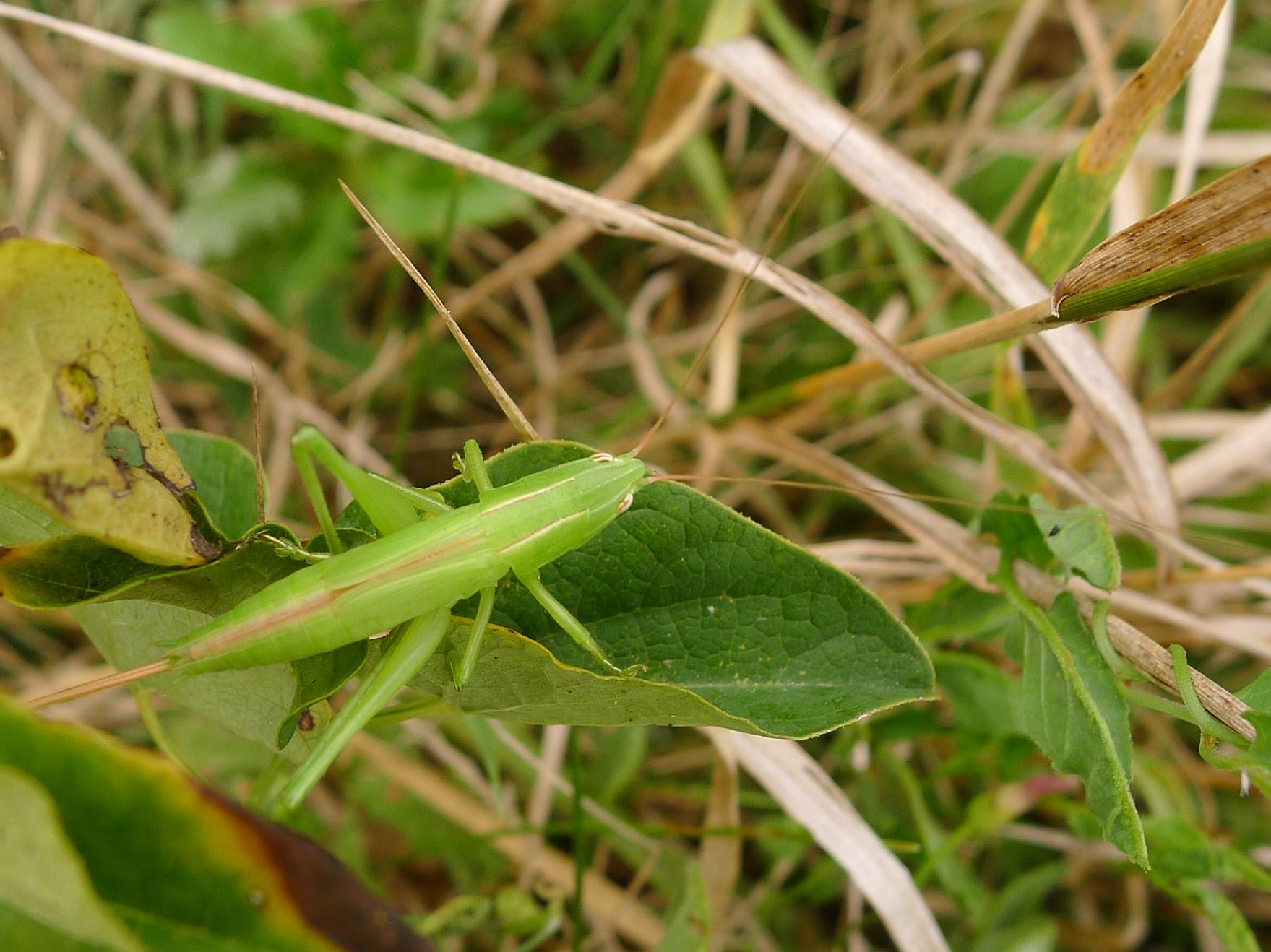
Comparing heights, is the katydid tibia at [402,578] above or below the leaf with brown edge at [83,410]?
below

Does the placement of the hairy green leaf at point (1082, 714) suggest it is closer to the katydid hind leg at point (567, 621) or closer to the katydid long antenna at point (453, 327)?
the katydid hind leg at point (567, 621)

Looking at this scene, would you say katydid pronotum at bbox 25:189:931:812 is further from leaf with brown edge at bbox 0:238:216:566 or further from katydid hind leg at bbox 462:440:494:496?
leaf with brown edge at bbox 0:238:216:566

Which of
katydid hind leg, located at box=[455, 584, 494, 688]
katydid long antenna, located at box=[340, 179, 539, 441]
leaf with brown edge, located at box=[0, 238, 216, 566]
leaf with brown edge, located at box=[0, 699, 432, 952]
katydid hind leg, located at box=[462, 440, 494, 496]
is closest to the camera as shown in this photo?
leaf with brown edge, located at box=[0, 699, 432, 952]

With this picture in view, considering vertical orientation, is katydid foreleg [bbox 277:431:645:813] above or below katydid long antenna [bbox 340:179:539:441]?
below

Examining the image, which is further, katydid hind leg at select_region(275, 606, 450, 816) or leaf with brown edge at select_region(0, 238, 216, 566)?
katydid hind leg at select_region(275, 606, 450, 816)

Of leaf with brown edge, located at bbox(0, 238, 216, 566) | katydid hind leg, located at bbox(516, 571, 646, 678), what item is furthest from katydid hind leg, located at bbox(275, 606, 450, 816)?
leaf with brown edge, located at bbox(0, 238, 216, 566)

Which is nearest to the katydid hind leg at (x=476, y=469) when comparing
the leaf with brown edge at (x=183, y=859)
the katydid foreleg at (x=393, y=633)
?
the katydid foreleg at (x=393, y=633)

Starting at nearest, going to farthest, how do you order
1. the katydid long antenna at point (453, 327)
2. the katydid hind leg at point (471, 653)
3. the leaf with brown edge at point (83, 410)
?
1. the leaf with brown edge at point (83, 410)
2. the katydid hind leg at point (471, 653)
3. the katydid long antenna at point (453, 327)

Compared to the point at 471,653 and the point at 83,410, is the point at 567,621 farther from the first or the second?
the point at 83,410

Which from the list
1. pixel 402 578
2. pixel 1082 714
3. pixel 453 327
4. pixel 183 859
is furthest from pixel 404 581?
pixel 1082 714
